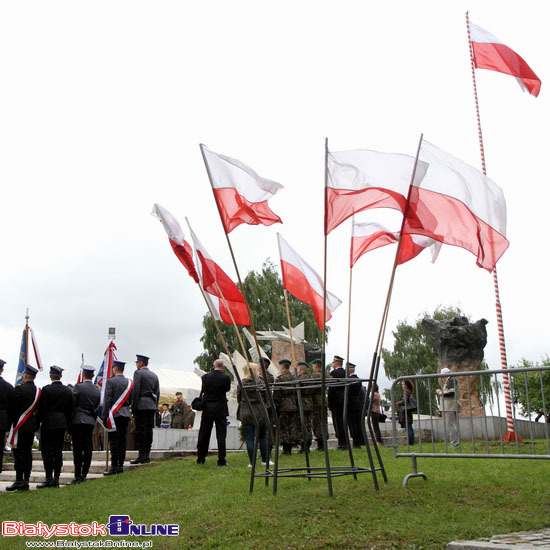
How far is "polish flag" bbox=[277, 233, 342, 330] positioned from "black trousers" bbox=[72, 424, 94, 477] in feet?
15.7

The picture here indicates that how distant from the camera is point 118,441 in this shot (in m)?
12.4

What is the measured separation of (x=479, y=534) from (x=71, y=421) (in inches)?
326

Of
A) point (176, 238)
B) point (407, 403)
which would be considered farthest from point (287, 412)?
point (176, 238)

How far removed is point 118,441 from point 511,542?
8865 millimetres

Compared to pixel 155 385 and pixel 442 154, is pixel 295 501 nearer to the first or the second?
pixel 442 154

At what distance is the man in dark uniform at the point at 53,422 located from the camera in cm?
1132

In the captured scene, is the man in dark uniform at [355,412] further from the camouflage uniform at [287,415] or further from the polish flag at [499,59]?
the polish flag at [499,59]

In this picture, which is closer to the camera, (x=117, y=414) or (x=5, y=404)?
(x=5, y=404)

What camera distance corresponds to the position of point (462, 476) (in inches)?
317

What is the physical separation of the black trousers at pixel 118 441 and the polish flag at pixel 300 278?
4645 mm

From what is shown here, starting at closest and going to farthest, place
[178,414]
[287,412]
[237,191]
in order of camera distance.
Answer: [237,191]
[287,412]
[178,414]

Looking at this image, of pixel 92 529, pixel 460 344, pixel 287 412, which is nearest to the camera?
pixel 92 529

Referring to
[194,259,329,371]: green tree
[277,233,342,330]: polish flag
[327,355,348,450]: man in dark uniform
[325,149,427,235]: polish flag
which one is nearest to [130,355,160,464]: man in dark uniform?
[327,355,348,450]: man in dark uniform

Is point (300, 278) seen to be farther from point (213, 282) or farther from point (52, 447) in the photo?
point (52, 447)
